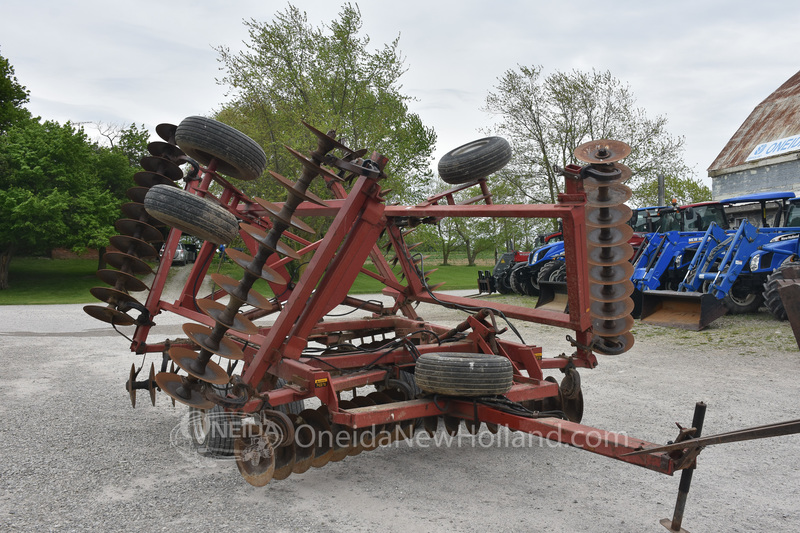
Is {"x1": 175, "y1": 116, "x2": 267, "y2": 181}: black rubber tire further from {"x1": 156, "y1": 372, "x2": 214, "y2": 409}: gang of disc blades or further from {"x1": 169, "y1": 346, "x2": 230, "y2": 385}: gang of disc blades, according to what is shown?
{"x1": 156, "y1": 372, "x2": 214, "y2": 409}: gang of disc blades

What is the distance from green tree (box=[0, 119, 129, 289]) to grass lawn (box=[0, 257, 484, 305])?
1489 mm

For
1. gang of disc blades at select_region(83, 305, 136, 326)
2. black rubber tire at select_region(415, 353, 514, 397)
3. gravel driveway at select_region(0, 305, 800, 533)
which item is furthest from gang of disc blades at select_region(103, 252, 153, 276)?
black rubber tire at select_region(415, 353, 514, 397)

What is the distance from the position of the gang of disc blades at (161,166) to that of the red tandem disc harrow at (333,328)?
0.04 ft

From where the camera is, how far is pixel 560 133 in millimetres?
28359

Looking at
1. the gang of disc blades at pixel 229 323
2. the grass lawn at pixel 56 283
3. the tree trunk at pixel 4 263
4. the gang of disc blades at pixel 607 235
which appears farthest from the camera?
the tree trunk at pixel 4 263

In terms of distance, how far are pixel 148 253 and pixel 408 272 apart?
239cm

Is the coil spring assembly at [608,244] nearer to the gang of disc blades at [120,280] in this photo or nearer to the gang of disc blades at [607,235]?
the gang of disc blades at [607,235]

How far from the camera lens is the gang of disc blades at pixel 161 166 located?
18.5 ft

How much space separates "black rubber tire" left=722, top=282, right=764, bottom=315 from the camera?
1191cm

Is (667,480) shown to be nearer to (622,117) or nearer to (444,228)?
(622,117)

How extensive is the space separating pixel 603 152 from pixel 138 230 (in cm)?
404

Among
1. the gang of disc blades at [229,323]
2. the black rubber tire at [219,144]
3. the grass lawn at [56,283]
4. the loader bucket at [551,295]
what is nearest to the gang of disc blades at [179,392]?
the gang of disc blades at [229,323]

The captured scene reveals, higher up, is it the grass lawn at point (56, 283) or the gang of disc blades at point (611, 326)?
the gang of disc blades at point (611, 326)

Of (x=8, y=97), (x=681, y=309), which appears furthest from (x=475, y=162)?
(x=8, y=97)
